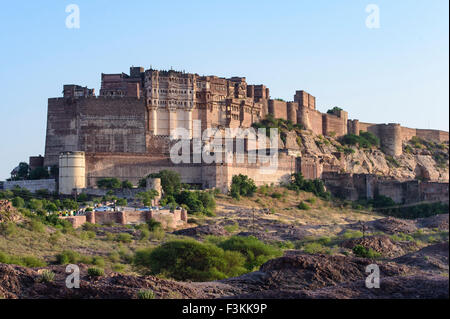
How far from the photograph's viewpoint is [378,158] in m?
72.5

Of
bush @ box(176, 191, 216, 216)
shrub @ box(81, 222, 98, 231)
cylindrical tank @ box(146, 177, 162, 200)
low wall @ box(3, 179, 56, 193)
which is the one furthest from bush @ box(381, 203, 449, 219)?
shrub @ box(81, 222, 98, 231)

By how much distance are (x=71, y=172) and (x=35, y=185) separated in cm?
287

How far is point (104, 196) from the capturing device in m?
45.4

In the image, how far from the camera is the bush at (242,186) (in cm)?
4966

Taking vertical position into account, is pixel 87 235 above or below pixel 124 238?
above

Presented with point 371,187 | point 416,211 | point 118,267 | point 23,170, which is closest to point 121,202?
point 23,170

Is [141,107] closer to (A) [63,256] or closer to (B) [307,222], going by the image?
(B) [307,222]

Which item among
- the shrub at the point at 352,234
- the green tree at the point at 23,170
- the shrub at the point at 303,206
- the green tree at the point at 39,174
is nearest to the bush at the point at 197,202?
the shrub at the point at 303,206

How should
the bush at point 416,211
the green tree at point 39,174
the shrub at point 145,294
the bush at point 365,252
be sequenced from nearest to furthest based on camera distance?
the shrub at point 145,294, the bush at point 365,252, the bush at point 416,211, the green tree at point 39,174

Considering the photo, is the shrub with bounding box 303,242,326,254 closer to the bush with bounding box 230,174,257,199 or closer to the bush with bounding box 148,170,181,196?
the bush with bounding box 148,170,181,196

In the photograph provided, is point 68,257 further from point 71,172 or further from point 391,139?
point 391,139

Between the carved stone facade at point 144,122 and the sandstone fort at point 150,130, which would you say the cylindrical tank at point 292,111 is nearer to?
the sandstone fort at point 150,130

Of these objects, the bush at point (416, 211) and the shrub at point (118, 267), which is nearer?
the shrub at point (118, 267)

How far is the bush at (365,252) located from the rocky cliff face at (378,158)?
3231 centimetres
